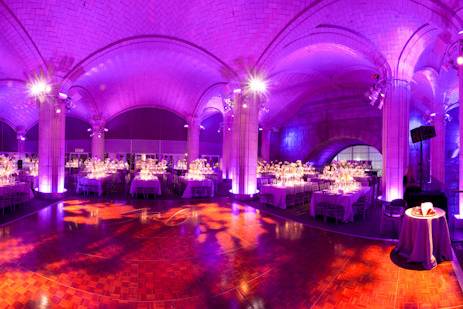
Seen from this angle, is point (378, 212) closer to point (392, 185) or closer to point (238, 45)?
point (392, 185)

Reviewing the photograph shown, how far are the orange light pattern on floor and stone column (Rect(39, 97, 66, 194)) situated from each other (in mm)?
4171

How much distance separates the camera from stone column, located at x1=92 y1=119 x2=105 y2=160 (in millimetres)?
22438

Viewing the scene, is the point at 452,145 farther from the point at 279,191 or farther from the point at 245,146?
the point at 245,146

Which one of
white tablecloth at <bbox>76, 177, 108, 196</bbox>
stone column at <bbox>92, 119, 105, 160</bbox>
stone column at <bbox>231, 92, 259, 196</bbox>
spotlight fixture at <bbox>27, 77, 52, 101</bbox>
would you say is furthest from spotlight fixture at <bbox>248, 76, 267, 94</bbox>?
stone column at <bbox>92, 119, 105, 160</bbox>

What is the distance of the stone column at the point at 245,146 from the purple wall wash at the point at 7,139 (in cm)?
2665

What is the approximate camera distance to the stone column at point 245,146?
34.1ft

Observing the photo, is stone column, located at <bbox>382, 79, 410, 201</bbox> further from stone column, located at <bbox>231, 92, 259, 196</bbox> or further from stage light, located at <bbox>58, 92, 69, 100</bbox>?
stage light, located at <bbox>58, 92, 69, 100</bbox>

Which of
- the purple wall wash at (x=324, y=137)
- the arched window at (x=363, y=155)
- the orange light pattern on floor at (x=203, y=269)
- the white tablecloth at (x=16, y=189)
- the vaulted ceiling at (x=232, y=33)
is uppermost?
the vaulted ceiling at (x=232, y=33)

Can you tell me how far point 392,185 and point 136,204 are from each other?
891cm

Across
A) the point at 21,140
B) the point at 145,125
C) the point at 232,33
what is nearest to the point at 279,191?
the point at 232,33

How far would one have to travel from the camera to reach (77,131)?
25875mm

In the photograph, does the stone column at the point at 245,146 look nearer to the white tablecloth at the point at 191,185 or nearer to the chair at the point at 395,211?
the white tablecloth at the point at 191,185

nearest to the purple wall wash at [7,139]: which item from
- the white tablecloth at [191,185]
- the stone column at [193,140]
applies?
the stone column at [193,140]

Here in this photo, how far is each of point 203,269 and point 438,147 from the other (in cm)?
1748
